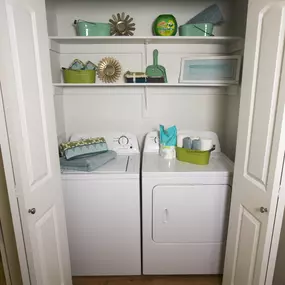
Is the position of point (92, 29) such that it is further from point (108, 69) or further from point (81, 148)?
point (81, 148)

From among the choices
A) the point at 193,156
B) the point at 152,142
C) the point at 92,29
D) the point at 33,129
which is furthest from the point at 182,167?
the point at 92,29

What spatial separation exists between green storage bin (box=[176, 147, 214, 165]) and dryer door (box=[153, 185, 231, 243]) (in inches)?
8.6

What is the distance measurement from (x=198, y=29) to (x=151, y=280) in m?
2.15

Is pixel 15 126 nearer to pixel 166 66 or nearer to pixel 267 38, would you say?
pixel 267 38

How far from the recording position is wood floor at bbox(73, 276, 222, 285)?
1.93m

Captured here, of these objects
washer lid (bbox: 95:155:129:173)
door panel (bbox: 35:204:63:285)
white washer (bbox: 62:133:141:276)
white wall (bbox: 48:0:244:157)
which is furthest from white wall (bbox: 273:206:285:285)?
door panel (bbox: 35:204:63:285)

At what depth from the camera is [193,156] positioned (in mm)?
1887

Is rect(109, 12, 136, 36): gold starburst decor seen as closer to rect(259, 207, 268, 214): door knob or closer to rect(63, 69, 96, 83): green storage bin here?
rect(63, 69, 96, 83): green storage bin

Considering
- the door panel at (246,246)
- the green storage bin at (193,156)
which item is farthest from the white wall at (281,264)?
the green storage bin at (193,156)

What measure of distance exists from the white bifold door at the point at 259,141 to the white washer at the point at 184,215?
0.29 meters

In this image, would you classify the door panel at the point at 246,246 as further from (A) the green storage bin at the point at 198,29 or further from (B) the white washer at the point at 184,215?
(A) the green storage bin at the point at 198,29

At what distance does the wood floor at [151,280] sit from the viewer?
6.32 ft

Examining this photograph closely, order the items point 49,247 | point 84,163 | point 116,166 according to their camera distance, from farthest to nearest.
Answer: point 116,166 < point 84,163 < point 49,247

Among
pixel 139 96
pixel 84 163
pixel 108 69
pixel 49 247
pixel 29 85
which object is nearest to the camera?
pixel 29 85
